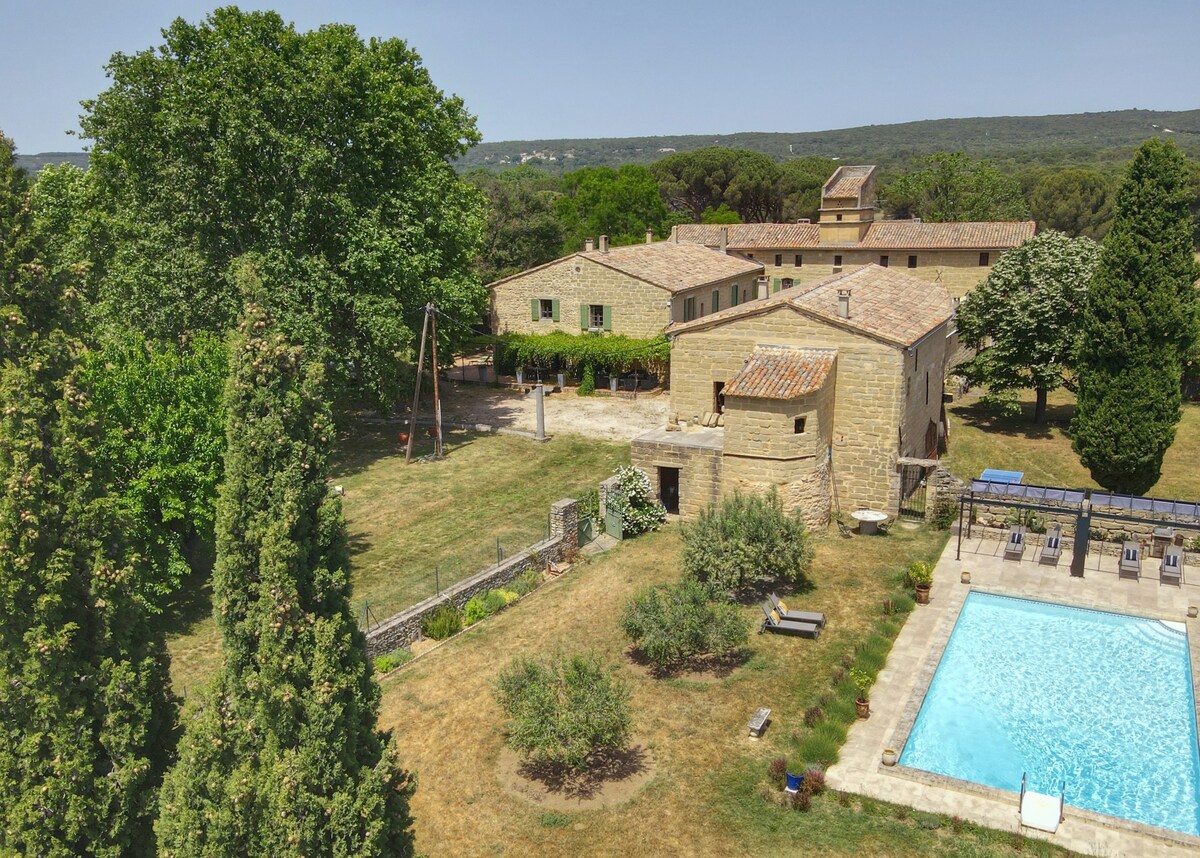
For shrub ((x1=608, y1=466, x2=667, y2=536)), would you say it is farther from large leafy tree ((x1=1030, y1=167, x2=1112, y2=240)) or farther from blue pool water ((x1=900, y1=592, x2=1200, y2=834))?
large leafy tree ((x1=1030, y1=167, x2=1112, y2=240))

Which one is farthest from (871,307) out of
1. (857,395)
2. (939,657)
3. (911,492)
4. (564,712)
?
(564,712)

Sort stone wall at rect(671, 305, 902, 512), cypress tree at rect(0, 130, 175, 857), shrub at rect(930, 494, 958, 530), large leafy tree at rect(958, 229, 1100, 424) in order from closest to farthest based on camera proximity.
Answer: cypress tree at rect(0, 130, 175, 857)
stone wall at rect(671, 305, 902, 512)
shrub at rect(930, 494, 958, 530)
large leafy tree at rect(958, 229, 1100, 424)

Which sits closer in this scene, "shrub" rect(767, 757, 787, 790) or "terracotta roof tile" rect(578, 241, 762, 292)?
"shrub" rect(767, 757, 787, 790)

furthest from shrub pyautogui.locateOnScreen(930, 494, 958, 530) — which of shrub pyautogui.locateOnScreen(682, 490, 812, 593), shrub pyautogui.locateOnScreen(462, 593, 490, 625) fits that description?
shrub pyautogui.locateOnScreen(462, 593, 490, 625)

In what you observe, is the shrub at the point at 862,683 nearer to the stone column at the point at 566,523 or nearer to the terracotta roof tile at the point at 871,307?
the stone column at the point at 566,523

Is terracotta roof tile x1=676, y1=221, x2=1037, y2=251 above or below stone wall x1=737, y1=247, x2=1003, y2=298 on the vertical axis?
above

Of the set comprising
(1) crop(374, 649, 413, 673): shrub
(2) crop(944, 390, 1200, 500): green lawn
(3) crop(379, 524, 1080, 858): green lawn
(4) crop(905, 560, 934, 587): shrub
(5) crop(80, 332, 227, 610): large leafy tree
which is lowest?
(2) crop(944, 390, 1200, 500): green lawn

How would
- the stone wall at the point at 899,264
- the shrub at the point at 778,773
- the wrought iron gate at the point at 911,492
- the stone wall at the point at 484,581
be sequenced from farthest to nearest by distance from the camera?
1. the stone wall at the point at 899,264
2. the wrought iron gate at the point at 911,492
3. the stone wall at the point at 484,581
4. the shrub at the point at 778,773

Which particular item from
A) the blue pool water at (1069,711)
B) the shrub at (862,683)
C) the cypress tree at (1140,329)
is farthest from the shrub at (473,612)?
the cypress tree at (1140,329)
